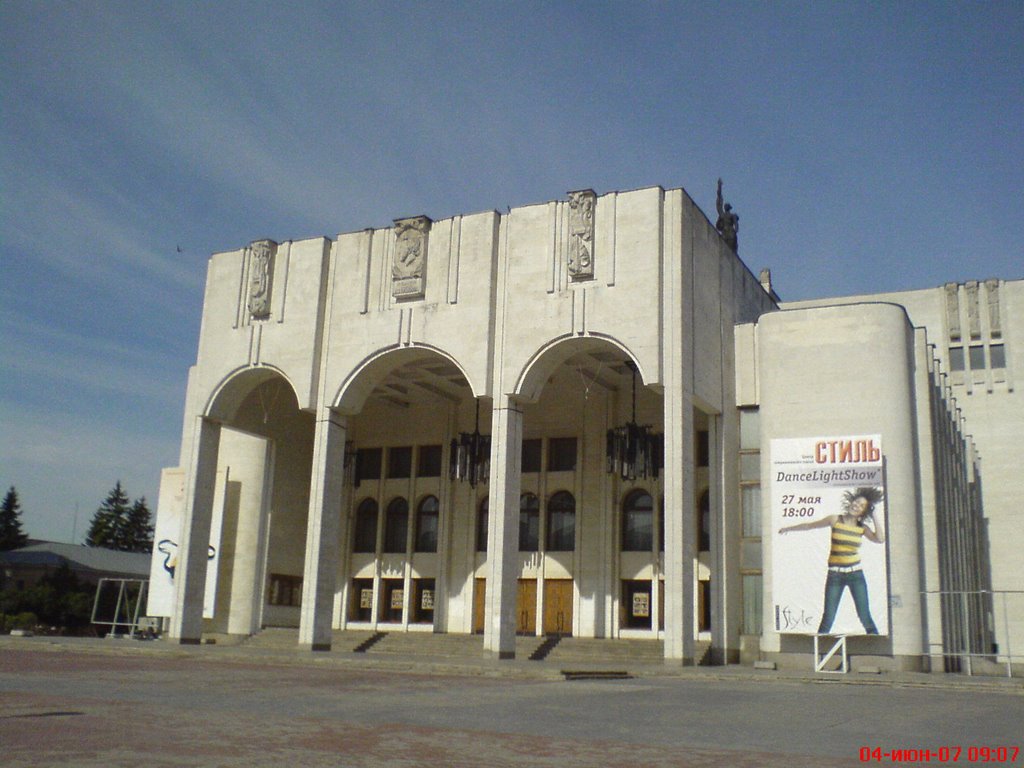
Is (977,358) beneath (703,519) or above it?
above

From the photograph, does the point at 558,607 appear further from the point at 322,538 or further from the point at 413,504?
the point at 322,538

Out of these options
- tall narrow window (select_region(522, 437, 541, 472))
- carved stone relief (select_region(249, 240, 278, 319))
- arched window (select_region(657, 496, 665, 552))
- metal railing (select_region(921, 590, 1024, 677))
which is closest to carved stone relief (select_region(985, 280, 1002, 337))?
metal railing (select_region(921, 590, 1024, 677))

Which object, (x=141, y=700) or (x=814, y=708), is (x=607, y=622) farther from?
(x=141, y=700)

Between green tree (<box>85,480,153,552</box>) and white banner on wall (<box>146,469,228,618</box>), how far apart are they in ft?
200

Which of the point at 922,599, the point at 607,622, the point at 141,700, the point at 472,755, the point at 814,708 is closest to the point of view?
the point at 472,755

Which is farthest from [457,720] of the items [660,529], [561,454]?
[561,454]

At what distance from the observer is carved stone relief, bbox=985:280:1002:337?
41375 millimetres

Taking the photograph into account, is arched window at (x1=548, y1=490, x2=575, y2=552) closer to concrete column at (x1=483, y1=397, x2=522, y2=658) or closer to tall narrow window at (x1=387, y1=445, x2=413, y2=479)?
tall narrow window at (x1=387, y1=445, x2=413, y2=479)

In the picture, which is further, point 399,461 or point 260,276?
point 399,461

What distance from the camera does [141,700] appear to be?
11.9 metres

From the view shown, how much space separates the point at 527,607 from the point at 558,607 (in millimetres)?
1268

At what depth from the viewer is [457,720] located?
10.8 m

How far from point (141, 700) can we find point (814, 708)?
28.7ft

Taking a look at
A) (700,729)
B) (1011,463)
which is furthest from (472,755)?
(1011,463)
